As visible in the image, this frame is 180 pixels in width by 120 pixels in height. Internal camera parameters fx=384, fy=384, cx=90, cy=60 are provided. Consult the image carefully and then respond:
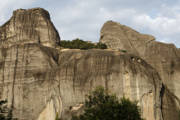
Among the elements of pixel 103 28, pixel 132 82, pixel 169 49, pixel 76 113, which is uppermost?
pixel 103 28

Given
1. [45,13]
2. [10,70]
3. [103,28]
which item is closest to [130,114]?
[10,70]

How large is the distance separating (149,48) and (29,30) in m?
20.3

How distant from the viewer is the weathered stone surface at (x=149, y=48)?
59844 millimetres

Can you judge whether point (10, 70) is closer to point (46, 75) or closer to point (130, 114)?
point (46, 75)

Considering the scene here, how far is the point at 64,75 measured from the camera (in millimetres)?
49844

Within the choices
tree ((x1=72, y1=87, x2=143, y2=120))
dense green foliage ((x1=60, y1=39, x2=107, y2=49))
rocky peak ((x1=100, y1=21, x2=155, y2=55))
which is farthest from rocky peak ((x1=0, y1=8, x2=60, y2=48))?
tree ((x1=72, y1=87, x2=143, y2=120))

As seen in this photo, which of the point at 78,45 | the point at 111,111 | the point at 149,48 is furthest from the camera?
the point at 78,45

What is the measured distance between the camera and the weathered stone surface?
59.8m

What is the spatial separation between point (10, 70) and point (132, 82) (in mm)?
17121

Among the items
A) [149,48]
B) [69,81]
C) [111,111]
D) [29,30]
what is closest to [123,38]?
[149,48]

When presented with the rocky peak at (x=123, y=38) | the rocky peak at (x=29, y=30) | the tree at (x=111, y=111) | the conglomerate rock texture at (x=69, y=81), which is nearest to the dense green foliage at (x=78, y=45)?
the rocky peak at (x=123, y=38)

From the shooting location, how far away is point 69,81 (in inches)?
1950

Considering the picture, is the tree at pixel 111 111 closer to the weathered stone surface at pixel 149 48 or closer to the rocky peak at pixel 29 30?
the weathered stone surface at pixel 149 48

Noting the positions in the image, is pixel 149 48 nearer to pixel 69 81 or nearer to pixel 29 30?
pixel 29 30
